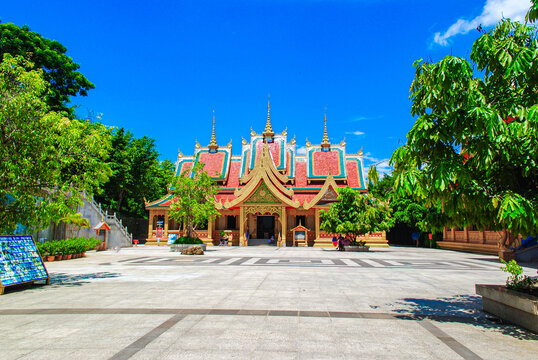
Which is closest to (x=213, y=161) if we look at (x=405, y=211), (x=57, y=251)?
(x=405, y=211)

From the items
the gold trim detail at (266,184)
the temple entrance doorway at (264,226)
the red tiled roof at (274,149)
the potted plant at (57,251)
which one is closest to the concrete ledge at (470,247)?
the gold trim detail at (266,184)

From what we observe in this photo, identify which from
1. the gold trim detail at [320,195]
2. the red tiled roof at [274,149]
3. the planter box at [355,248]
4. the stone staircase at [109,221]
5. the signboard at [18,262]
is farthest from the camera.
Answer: the red tiled roof at [274,149]

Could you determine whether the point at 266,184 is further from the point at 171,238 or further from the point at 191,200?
the point at 171,238

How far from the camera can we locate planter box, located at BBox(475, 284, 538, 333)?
17.0 feet

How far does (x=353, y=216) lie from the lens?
79.6 ft

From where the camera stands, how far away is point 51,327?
5.27 meters

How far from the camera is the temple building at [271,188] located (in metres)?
31.9

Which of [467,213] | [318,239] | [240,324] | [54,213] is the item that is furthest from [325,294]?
[318,239]

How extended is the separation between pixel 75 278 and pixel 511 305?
11.3 m

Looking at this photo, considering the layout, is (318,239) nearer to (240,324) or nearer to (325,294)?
(325,294)

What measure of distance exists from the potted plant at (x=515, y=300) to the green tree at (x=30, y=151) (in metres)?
9.80

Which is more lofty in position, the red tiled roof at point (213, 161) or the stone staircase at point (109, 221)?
the red tiled roof at point (213, 161)

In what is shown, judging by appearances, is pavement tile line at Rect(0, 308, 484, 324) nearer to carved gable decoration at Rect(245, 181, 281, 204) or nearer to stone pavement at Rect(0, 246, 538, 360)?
stone pavement at Rect(0, 246, 538, 360)

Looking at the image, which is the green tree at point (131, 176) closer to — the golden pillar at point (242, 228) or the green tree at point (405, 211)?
the golden pillar at point (242, 228)
